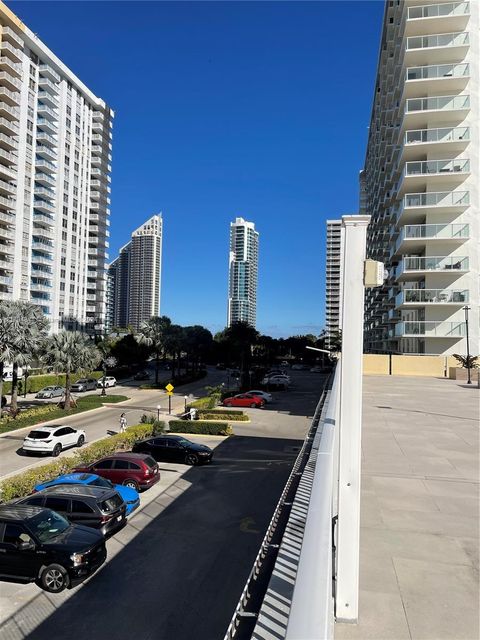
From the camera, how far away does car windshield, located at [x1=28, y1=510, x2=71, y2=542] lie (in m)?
10.8

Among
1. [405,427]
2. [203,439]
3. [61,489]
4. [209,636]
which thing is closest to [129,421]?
[203,439]

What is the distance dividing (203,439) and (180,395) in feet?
76.5

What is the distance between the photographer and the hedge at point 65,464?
16.5m

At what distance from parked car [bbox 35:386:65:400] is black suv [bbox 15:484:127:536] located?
35.8 metres

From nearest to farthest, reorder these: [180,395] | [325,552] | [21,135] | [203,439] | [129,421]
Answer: [325,552], [203,439], [129,421], [180,395], [21,135]

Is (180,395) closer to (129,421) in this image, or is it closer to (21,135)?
(129,421)

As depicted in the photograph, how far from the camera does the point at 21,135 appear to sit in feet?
233

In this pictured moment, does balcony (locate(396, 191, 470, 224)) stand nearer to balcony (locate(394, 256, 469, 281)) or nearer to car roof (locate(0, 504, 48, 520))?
balcony (locate(394, 256, 469, 281))

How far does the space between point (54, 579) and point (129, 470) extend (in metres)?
7.93

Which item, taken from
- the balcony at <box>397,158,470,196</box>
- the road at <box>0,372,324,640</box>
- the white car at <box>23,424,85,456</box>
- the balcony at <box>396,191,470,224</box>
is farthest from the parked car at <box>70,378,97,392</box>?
the balcony at <box>397,158,470,196</box>

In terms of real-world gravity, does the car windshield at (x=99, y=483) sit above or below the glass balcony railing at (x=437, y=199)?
below

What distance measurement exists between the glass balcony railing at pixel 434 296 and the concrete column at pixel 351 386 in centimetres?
4476

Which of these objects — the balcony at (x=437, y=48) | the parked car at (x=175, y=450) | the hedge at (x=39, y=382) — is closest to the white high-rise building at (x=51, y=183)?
the hedge at (x=39, y=382)

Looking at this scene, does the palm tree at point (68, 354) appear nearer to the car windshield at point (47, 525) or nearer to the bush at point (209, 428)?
the bush at point (209, 428)
